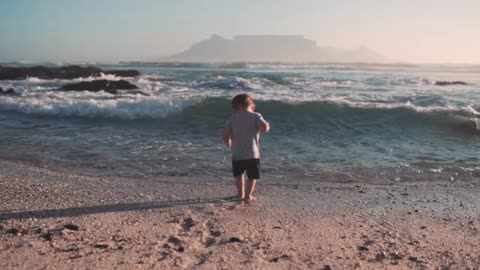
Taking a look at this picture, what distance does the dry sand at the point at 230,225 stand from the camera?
3.45 m

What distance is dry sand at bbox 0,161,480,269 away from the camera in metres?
3.45

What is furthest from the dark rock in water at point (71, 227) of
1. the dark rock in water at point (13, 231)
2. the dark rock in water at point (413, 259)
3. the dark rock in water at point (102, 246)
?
the dark rock in water at point (413, 259)

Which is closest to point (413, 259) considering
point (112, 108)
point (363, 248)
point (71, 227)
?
point (363, 248)

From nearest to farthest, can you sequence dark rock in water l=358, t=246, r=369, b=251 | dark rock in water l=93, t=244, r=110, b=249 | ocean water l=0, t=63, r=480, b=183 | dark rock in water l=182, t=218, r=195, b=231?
dark rock in water l=93, t=244, r=110, b=249 → dark rock in water l=358, t=246, r=369, b=251 → dark rock in water l=182, t=218, r=195, b=231 → ocean water l=0, t=63, r=480, b=183

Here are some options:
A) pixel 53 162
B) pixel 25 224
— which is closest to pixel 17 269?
pixel 25 224

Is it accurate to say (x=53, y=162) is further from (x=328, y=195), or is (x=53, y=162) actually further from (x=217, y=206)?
(x=328, y=195)

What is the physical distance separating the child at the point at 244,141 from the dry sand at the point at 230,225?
24cm

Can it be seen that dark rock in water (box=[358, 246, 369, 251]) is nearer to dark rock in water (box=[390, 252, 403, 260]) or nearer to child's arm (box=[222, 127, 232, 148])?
dark rock in water (box=[390, 252, 403, 260])

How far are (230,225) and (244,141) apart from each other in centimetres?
126

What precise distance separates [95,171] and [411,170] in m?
4.34

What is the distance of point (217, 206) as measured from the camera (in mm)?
4906

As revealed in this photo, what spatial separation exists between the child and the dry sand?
9.6 inches

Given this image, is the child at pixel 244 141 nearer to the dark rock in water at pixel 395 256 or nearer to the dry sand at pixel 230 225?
the dry sand at pixel 230 225

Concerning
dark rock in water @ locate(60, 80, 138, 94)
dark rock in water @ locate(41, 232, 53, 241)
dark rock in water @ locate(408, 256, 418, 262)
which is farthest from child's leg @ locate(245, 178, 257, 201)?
dark rock in water @ locate(60, 80, 138, 94)
